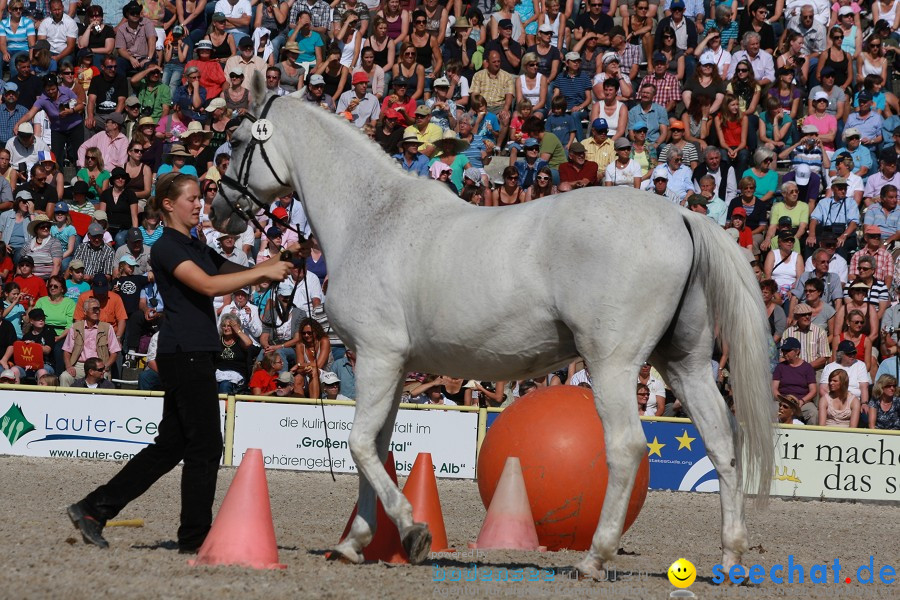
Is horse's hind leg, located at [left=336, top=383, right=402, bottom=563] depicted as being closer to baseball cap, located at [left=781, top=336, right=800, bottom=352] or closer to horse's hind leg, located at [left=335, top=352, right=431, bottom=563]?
horse's hind leg, located at [left=335, top=352, right=431, bottom=563]

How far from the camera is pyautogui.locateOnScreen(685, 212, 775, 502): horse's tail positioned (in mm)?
7059

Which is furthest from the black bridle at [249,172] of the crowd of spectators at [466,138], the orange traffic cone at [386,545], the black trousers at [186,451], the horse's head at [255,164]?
the crowd of spectators at [466,138]

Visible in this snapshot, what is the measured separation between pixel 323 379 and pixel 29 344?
4.07 m

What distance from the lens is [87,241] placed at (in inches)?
721

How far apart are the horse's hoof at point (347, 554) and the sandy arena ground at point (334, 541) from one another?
0.27ft

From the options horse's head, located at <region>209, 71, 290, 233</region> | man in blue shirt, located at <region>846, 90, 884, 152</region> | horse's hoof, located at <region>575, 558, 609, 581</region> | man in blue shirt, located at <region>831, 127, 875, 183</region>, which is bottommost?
horse's hoof, located at <region>575, 558, 609, 581</region>

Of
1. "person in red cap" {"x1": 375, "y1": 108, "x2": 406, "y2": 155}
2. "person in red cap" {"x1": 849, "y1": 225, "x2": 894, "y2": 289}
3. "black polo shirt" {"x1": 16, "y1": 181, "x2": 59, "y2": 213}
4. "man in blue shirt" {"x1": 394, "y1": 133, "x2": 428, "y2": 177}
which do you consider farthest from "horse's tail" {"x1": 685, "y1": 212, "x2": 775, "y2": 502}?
"black polo shirt" {"x1": 16, "y1": 181, "x2": 59, "y2": 213}

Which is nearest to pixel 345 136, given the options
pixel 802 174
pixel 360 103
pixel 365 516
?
pixel 365 516

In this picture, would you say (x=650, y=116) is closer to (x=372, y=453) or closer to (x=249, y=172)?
(x=249, y=172)

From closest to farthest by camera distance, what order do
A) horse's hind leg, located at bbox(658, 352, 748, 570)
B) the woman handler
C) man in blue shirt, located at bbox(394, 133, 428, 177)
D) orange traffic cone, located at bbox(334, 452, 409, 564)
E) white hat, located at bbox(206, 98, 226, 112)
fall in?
horse's hind leg, located at bbox(658, 352, 748, 570) < the woman handler < orange traffic cone, located at bbox(334, 452, 409, 564) < man in blue shirt, located at bbox(394, 133, 428, 177) < white hat, located at bbox(206, 98, 226, 112)

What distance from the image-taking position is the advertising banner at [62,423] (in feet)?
51.2

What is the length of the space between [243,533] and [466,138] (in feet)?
41.8

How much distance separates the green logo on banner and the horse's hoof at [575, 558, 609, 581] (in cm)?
1057

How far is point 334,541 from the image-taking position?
A: 8.95 m
